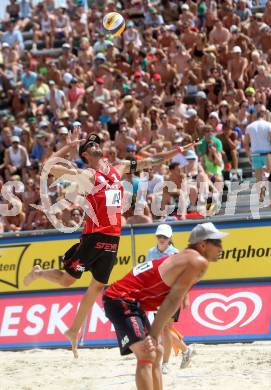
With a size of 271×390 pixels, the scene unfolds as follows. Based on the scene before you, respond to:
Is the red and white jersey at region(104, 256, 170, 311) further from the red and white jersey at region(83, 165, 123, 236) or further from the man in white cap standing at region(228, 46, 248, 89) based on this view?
the man in white cap standing at region(228, 46, 248, 89)

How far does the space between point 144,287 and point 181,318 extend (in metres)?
4.52

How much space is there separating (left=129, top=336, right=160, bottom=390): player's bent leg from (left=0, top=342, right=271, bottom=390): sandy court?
2.07m

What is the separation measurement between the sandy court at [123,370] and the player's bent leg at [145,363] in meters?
2.07

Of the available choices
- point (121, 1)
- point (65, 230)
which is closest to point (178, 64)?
point (121, 1)

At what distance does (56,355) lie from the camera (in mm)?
11633

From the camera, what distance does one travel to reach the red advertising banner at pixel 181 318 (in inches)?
444

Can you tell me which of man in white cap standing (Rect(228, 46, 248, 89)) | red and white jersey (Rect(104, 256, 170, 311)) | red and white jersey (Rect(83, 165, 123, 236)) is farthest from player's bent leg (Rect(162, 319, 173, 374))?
man in white cap standing (Rect(228, 46, 248, 89))

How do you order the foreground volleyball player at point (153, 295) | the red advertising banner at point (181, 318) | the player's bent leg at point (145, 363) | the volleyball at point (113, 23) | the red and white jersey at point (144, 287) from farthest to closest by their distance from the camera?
the volleyball at point (113, 23)
the red advertising banner at point (181, 318)
the red and white jersey at point (144, 287)
the player's bent leg at point (145, 363)
the foreground volleyball player at point (153, 295)

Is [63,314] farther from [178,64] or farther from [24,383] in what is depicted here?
[178,64]

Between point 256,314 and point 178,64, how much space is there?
26.5 ft

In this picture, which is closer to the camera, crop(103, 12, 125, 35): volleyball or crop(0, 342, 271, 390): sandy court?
crop(0, 342, 271, 390): sandy court

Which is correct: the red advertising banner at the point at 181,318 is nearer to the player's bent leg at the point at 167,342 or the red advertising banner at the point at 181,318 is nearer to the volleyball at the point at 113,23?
the player's bent leg at the point at 167,342

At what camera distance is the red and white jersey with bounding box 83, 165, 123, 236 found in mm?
9852

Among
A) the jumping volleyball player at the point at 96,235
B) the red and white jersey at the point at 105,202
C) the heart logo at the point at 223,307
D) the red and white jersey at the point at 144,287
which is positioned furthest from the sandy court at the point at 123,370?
the red and white jersey at the point at 144,287
